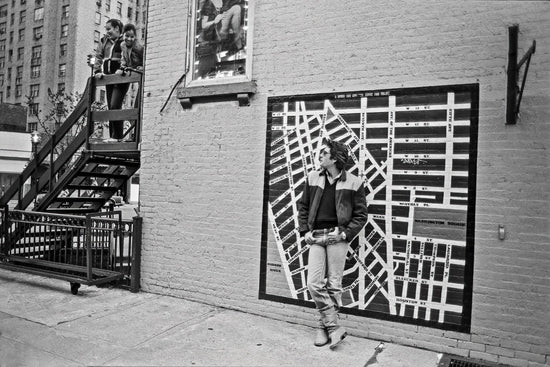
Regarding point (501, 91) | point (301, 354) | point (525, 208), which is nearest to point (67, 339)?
point (301, 354)

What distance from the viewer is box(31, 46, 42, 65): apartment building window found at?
171 feet

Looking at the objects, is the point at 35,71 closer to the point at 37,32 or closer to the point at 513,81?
the point at 37,32

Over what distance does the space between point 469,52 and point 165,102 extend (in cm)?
403

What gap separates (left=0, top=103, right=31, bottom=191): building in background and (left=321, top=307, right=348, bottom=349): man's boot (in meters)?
36.0

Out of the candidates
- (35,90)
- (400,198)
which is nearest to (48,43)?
(35,90)

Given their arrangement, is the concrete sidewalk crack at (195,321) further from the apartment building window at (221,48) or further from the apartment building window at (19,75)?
the apartment building window at (19,75)

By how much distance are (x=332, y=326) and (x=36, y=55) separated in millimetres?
60654

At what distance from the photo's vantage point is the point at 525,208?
12.5ft

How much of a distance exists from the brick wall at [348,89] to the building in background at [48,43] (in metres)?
49.7

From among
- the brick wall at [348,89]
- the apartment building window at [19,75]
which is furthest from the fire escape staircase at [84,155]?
the apartment building window at [19,75]

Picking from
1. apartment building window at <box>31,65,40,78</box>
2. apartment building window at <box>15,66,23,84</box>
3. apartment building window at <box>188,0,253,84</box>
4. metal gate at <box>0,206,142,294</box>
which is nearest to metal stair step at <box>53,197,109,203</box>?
metal gate at <box>0,206,142,294</box>

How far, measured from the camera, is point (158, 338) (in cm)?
432

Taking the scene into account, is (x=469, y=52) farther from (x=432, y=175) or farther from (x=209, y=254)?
(x=209, y=254)

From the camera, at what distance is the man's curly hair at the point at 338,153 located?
426cm
